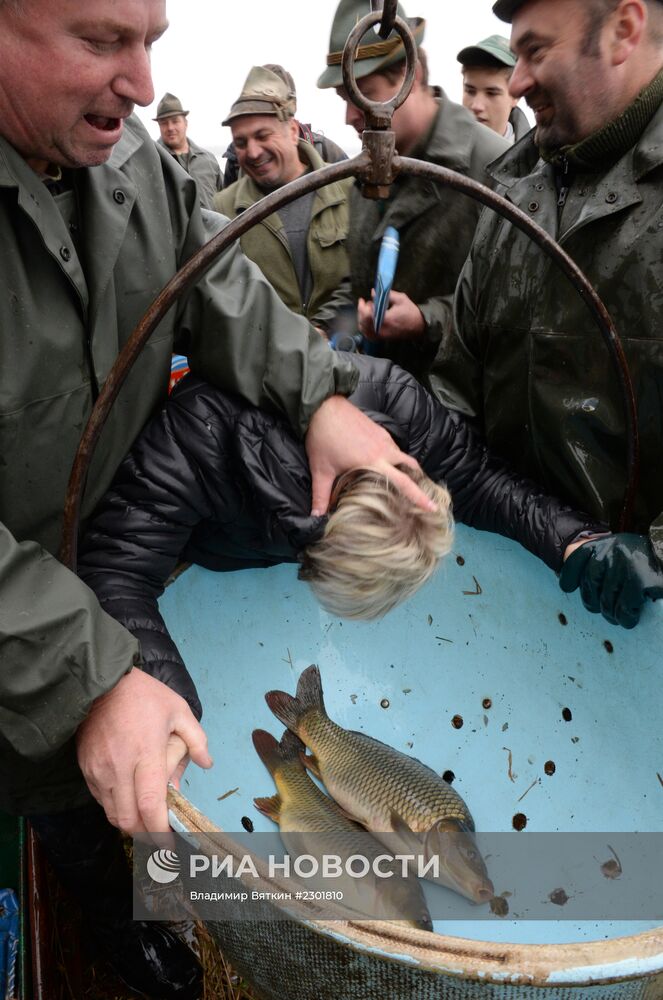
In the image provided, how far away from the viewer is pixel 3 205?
4.68ft

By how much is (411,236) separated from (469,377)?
0.76 m

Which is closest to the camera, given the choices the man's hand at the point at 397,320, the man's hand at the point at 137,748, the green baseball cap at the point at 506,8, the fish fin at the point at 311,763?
the man's hand at the point at 137,748

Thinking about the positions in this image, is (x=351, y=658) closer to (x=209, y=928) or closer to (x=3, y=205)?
(x=209, y=928)

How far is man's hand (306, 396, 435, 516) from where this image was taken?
1.71 metres

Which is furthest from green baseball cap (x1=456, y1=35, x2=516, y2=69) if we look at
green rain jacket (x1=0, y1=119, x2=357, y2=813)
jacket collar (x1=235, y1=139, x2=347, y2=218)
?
green rain jacket (x1=0, y1=119, x2=357, y2=813)

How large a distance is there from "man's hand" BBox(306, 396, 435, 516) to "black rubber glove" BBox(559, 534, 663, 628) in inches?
15.8

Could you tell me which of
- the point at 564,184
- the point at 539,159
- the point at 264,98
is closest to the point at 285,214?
the point at 264,98

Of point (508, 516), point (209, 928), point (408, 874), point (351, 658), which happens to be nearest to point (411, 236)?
point (508, 516)

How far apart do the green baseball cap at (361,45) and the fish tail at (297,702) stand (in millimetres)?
1864

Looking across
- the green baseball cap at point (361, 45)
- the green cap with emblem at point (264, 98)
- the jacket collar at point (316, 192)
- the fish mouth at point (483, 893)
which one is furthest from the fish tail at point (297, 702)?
the green cap with emblem at point (264, 98)

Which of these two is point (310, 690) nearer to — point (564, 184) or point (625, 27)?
point (564, 184)

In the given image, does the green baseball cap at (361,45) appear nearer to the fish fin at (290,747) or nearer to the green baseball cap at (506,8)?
the green baseball cap at (506,8)

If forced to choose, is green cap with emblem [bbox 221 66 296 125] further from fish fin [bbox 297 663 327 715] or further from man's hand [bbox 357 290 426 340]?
fish fin [bbox 297 663 327 715]

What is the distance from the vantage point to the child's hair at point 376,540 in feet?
5.46
